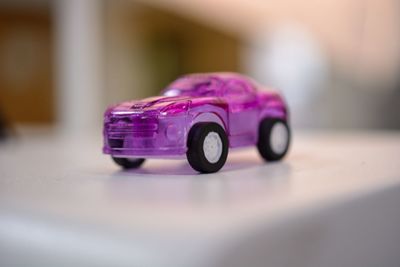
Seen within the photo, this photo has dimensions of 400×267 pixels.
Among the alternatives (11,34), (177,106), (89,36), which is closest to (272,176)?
(177,106)

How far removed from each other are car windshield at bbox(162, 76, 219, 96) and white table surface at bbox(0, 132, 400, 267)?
20cm

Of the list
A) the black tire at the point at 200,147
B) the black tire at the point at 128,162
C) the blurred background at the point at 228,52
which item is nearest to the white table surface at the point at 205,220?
the black tire at the point at 200,147

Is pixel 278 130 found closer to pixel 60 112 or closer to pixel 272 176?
pixel 272 176

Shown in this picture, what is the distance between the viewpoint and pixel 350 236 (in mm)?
561

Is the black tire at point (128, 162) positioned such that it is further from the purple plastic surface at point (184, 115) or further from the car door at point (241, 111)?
the car door at point (241, 111)

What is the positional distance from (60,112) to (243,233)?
3.92 m

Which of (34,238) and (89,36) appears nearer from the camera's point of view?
(34,238)

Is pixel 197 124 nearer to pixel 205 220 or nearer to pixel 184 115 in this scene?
pixel 184 115

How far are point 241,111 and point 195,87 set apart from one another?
0.33 feet

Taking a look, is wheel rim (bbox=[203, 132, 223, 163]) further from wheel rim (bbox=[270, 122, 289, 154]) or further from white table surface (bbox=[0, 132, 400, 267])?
wheel rim (bbox=[270, 122, 289, 154])

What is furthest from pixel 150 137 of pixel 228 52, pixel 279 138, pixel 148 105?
pixel 228 52

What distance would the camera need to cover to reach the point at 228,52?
18.0ft

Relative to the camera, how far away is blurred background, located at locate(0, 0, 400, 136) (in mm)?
3434

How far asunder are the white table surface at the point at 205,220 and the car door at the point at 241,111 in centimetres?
14
